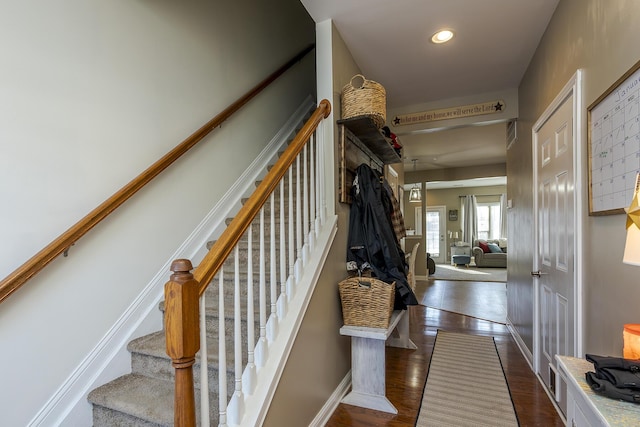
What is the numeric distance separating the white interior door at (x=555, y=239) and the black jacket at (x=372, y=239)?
2.95 ft

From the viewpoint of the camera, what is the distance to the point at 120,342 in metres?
1.74

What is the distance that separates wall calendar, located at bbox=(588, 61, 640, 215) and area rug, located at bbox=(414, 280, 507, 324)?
3.04 metres

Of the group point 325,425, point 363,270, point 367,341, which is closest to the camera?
point 325,425

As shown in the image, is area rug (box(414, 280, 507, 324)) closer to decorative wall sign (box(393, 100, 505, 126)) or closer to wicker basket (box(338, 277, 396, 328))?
decorative wall sign (box(393, 100, 505, 126))

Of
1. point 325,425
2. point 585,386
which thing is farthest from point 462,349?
point 585,386

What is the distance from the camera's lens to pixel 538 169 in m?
2.50

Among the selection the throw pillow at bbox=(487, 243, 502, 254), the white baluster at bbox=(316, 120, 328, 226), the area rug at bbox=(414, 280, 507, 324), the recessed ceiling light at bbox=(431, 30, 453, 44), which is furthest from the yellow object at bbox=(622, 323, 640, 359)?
the throw pillow at bbox=(487, 243, 502, 254)

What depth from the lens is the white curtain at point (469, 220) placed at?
34.9 ft

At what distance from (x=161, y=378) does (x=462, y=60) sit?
10.4 feet

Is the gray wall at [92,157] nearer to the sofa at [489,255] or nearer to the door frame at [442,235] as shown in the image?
the sofa at [489,255]

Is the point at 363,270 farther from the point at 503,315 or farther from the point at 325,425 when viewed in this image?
the point at 503,315

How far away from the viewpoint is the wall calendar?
1195mm

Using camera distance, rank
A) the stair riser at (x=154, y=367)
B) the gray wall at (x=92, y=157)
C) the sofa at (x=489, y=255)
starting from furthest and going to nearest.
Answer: the sofa at (x=489, y=255) < the stair riser at (x=154, y=367) < the gray wall at (x=92, y=157)

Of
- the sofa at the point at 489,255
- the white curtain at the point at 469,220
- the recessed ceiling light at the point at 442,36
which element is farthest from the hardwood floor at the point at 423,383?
the white curtain at the point at 469,220
